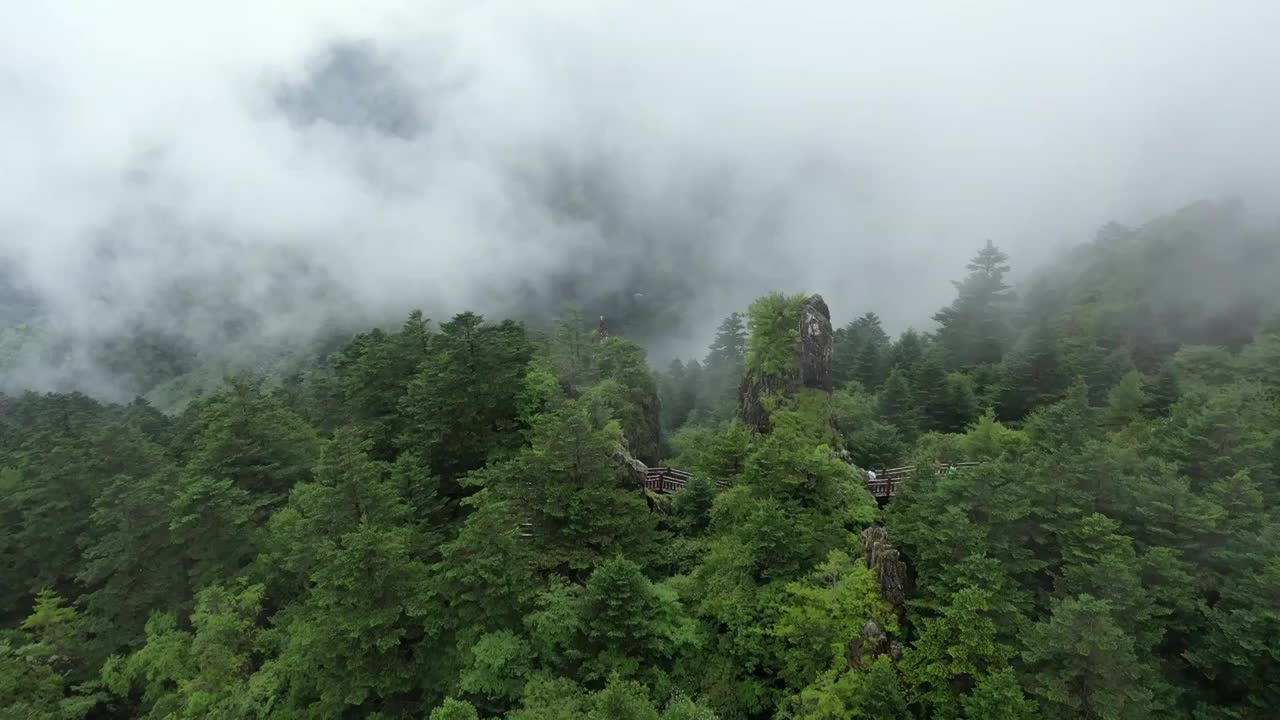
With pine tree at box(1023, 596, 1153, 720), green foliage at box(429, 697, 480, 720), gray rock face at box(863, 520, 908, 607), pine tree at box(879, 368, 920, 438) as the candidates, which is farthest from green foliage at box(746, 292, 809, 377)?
green foliage at box(429, 697, 480, 720)

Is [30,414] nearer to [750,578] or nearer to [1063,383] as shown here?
[750,578]

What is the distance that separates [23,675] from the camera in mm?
26516

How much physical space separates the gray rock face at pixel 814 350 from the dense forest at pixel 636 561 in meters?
0.16

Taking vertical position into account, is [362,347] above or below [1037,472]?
above

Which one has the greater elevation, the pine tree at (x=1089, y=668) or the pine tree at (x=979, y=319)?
the pine tree at (x=979, y=319)

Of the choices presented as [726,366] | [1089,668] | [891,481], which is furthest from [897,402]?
[726,366]

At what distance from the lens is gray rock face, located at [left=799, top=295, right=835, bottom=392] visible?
3503 cm

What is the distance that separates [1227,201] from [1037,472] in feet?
296

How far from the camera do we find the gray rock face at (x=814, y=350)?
3503 cm

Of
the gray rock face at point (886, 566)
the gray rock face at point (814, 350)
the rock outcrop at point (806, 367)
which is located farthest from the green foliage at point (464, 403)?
the gray rock face at point (886, 566)

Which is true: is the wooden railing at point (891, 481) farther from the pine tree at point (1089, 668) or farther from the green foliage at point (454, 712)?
the green foliage at point (454, 712)

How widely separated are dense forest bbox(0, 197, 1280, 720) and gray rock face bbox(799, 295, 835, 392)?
16cm

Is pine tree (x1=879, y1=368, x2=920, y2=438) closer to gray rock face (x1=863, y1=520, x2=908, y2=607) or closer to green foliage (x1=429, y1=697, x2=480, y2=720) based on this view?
gray rock face (x1=863, y1=520, x2=908, y2=607)

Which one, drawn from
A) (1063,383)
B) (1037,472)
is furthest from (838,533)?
(1063,383)
